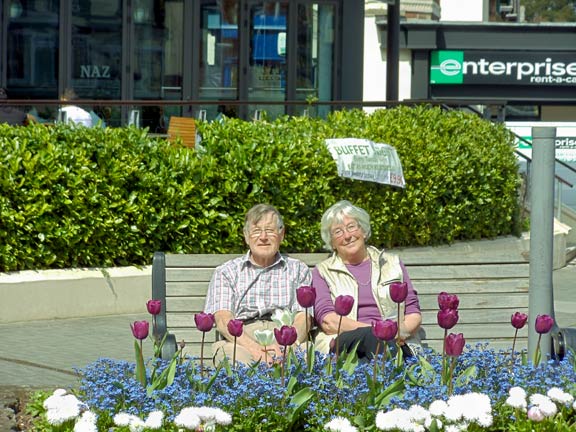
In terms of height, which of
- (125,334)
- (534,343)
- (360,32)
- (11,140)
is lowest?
(125,334)

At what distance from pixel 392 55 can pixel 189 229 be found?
27.5 ft

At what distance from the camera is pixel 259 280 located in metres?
6.76

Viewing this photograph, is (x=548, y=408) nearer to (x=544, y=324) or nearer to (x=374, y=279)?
(x=544, y=324)

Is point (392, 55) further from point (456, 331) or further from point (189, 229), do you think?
point (456, 331)

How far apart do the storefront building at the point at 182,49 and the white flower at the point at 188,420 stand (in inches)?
517

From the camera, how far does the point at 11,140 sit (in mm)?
10070

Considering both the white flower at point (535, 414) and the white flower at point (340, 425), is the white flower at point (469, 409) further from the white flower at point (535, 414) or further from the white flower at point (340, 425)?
the white flower at point (340, 425)

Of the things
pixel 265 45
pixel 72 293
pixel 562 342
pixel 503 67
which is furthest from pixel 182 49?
pixel 503 67

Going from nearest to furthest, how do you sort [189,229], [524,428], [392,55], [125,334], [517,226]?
[524,428]
[125,334]
[189,229]
[517,226]
[392,55]

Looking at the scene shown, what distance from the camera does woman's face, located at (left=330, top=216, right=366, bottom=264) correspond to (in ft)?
22.1

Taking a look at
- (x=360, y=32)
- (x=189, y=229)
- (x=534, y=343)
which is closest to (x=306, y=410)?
(x=534, y=343)

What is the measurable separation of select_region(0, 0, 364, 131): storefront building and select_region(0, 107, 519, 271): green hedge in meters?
5.59

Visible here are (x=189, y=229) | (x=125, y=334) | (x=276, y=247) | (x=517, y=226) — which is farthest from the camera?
(x=517, y=226)

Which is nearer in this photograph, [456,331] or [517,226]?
[456,331]
